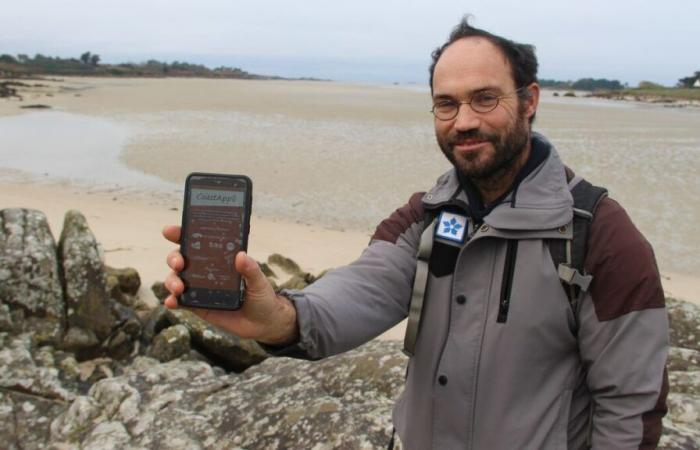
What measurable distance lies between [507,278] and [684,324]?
12.7 ft

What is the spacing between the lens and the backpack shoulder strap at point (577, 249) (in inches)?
80.8

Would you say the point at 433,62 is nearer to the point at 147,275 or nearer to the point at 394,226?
the point at 394,226

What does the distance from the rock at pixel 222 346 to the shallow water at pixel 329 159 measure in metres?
7.85

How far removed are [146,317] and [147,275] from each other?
2170 mm

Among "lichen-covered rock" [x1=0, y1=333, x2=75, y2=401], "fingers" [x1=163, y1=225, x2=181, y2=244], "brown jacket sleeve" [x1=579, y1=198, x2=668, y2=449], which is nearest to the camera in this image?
"brown jacket sleeve" [x1=579, y1=198, x2=668, y2=449]

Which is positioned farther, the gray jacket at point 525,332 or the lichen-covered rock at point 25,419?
the lichen-covered rock at point 25,419

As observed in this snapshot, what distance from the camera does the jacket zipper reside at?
7.13 ft

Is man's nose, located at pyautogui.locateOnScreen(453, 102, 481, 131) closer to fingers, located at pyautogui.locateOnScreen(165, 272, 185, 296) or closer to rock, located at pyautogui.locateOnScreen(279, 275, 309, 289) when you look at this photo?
fingers, located at pyautogui.locateOnScreen(165, 272, 185, 296)

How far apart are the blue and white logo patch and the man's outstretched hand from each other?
2.08ft

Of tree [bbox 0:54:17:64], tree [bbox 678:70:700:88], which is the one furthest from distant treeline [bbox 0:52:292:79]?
tree [bbox 678:70:700:88]

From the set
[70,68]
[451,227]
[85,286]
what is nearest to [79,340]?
[85,286]

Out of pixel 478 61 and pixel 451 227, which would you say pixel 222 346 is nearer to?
pixel 451 227

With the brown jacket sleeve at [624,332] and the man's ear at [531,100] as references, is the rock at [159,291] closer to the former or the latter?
the man's ear at [531,100]

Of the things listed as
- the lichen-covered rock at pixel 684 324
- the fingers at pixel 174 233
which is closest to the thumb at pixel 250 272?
the fingers at pixel 174 233
